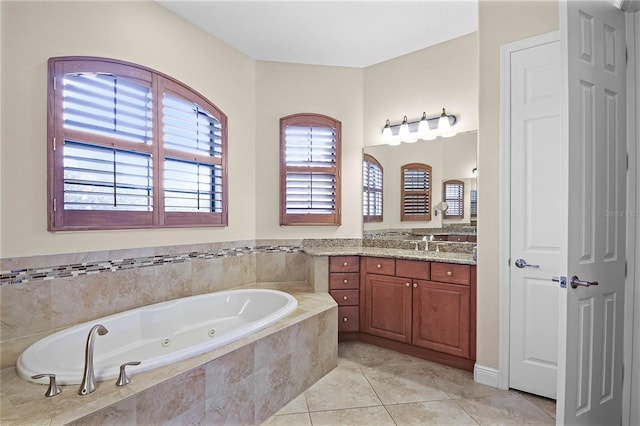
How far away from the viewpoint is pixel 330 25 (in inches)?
113

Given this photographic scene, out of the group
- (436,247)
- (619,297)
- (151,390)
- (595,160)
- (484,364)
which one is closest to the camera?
(151,390)

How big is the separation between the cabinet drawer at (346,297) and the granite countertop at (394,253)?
1.22ft

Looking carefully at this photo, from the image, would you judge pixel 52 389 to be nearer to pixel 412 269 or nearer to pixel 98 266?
pixel 98 266

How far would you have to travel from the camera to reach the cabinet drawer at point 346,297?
126 inches

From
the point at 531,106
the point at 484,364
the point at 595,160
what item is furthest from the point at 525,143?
the point at 484,364

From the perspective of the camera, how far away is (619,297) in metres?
1.69

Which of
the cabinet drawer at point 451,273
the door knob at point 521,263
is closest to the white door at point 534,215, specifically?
the door knob at point 521,263

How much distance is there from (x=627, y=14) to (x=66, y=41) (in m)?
3.25

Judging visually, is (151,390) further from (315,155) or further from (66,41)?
(315,155)

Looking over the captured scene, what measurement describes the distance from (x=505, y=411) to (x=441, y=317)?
0.77 metres

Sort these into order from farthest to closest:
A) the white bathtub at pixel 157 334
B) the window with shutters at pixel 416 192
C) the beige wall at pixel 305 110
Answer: the beige wall at pixel 305 110, the window with shutters at pixel 416 192, the white bathtub at pixel 157 334

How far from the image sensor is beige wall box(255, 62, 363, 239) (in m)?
3.54

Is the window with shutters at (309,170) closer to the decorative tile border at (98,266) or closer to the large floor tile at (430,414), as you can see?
the decorative tile border at (98,266)

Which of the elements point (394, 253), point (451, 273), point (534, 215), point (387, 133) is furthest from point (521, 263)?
point (387, 133)
